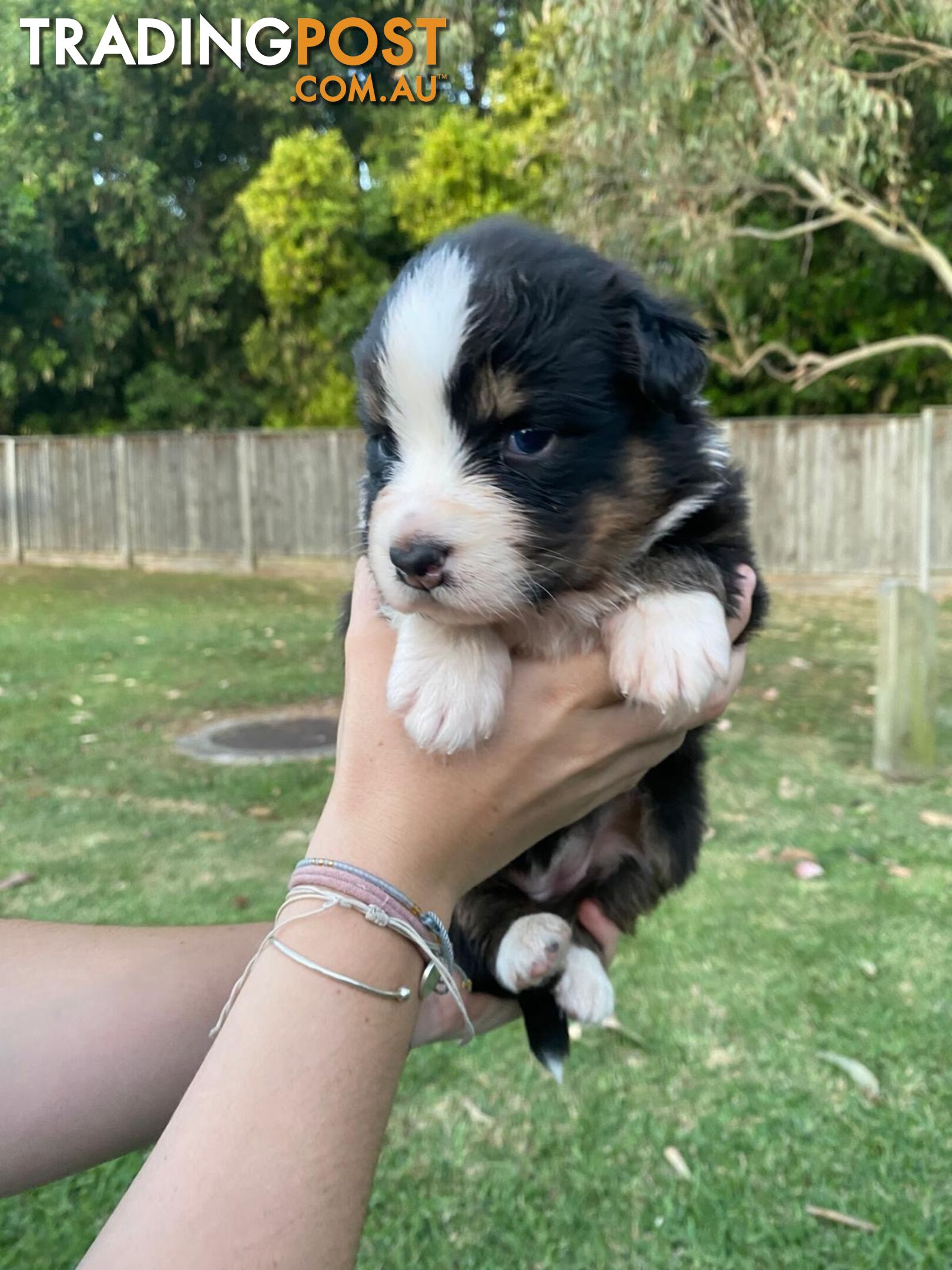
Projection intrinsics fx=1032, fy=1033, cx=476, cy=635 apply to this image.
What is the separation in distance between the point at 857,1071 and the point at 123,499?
1616 cm

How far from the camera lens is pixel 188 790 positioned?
5.61 m

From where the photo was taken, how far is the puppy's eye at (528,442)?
1757 mm

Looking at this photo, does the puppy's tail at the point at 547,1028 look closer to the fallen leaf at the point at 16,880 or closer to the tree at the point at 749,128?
the fallen leaf at the point at 16,880

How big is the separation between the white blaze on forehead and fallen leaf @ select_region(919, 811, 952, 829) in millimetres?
4077

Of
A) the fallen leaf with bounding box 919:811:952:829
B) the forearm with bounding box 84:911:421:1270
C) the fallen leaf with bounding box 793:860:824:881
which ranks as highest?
the forearm with bounding box 84:911:421:1270

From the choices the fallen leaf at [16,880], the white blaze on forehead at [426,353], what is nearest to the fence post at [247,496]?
the fallen leaf at [16,880]

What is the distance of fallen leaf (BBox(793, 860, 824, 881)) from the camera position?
4.44 meters

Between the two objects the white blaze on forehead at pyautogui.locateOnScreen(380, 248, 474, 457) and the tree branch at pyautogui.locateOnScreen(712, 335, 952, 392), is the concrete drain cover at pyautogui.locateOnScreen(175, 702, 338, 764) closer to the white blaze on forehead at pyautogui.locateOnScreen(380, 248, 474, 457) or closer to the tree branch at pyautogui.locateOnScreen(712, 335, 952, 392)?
the white blaze on forehead at pyautogui.locateOnScreen(380, 248, 474, 457)

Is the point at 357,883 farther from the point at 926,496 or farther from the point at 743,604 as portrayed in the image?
the point at 926,496

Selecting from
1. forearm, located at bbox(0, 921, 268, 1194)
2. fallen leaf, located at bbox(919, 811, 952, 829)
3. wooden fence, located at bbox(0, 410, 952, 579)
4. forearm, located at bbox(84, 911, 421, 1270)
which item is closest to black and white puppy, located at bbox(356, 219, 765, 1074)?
forearm, located at bbox(84, 911, 421, 1270)

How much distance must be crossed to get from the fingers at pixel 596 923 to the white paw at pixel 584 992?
2.9 inches

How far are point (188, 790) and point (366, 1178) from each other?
14.6 ft

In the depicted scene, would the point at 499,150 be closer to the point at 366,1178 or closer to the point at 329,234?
the point at 329,234

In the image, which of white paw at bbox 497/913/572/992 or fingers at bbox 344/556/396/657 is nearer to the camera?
fingers at bbox 344/556/396/657
